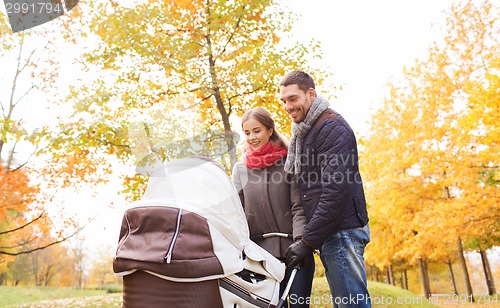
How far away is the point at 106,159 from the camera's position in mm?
9367

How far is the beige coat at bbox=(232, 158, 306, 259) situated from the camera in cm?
321

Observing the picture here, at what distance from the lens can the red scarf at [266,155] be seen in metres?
3.31

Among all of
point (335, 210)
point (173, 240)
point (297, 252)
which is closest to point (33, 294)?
point (297, 252)

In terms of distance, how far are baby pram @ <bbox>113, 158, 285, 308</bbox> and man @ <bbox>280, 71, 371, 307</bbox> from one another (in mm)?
462

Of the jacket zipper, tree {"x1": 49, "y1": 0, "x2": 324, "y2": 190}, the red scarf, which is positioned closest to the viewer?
the jacket zipper

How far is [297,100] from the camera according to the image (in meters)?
3.05

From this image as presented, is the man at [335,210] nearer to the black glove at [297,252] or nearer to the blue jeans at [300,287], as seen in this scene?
the black glove at [297,252]

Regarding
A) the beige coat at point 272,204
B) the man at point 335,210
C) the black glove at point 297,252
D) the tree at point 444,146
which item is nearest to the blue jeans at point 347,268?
Result: the man at point 335,210

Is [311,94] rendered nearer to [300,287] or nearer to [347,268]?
[347,268]

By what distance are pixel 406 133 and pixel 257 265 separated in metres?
12.3

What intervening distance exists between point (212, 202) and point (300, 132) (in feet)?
3.07

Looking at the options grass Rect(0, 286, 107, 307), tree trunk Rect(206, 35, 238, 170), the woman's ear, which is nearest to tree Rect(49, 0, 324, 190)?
tree trunk Rect(206, 35, 238, 170)

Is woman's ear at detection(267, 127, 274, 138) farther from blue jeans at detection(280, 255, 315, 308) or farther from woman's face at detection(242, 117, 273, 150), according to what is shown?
blue jeans at detection(280, 255, 315, 308)

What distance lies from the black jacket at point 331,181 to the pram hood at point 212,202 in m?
0.45
